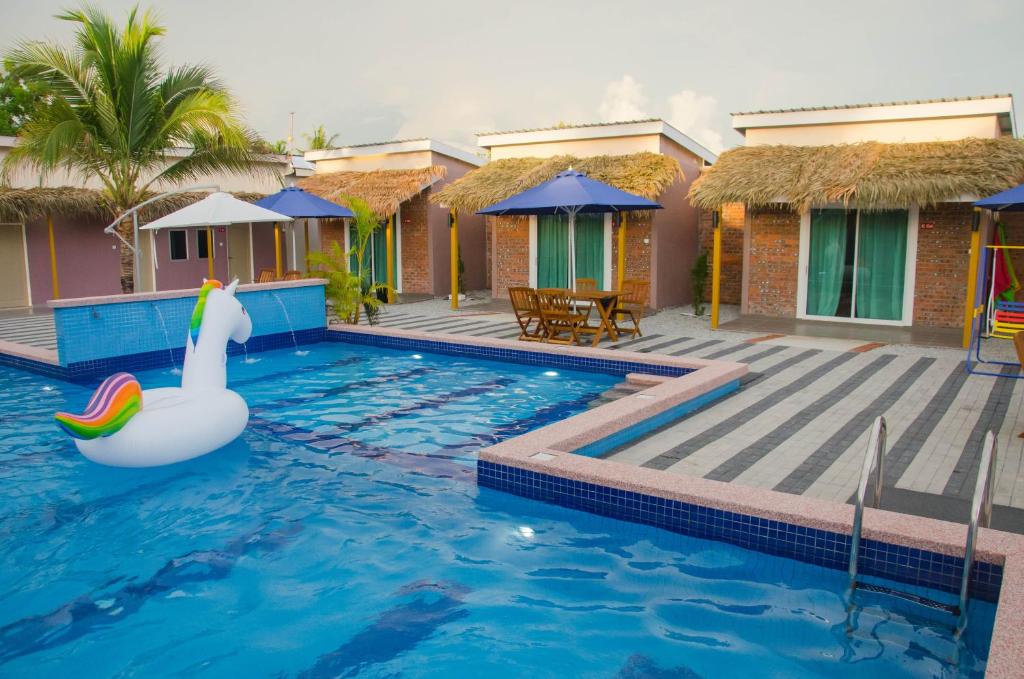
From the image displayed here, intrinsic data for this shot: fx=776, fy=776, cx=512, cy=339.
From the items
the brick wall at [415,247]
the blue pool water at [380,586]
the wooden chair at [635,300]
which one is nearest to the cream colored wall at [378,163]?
the brick wall at [415,247]

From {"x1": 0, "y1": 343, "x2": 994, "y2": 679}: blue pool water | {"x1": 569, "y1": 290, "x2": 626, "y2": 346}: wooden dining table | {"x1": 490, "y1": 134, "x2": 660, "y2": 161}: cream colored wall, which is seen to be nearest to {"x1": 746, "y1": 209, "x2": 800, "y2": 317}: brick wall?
{"x1": 490, "y1": 134, "x2": 660, "y2": 161}: cream colored wall

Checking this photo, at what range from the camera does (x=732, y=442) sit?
6.31 meters

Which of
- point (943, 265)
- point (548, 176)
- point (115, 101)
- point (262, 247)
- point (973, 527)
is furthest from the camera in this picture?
point (262, 247)

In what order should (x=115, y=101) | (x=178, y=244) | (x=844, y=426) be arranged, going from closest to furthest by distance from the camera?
(x=844, y=426) → (x=115, y=101) → (x=178, y=244)

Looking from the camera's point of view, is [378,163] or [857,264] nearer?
[857,264]

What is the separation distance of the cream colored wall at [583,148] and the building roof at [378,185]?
1859 millimetres

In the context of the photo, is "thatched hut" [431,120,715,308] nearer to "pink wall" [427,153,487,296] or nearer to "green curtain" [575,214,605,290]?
"green curtain" [575,214,605,290]

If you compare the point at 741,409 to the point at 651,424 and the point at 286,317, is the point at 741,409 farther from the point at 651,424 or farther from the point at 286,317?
the point at 286,317

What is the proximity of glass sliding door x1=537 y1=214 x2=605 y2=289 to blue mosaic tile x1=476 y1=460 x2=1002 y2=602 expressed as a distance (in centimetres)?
1108

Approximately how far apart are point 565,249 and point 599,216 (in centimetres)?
102

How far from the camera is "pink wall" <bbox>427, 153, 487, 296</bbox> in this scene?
1942 centimetres

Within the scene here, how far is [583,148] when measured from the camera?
17.1m

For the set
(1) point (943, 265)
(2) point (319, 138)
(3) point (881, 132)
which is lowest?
(1) point (943, 265)

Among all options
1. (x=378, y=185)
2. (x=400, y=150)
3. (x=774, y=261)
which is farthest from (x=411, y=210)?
(x=774, y=261)
